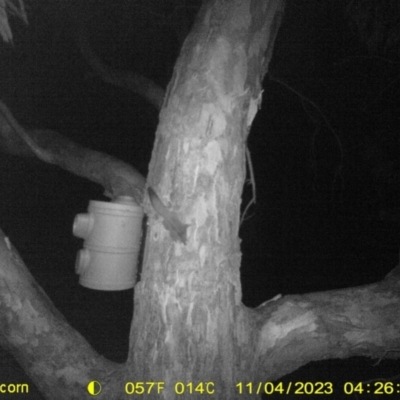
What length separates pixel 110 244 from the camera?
5.74 feet

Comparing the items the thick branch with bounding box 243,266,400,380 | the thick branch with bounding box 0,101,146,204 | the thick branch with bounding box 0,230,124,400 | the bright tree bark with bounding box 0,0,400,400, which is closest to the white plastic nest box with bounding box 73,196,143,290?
the bright tree bark with bounding box 0,0,400,400

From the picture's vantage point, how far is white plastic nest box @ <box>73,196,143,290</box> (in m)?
1.75

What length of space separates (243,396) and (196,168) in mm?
897

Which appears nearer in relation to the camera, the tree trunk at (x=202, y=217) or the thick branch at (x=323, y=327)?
the tree trunk at (x=202, y=217)

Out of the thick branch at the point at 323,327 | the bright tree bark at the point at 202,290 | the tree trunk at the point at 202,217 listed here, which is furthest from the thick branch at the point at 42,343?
the thick branch at the point at 323,327

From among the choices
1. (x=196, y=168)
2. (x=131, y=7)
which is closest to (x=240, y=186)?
(x=196, y=168)

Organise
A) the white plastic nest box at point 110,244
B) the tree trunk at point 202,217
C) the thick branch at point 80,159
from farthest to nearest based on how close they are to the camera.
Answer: the thick branch at point 80,159, the white plastic nest box at point 110,244, the tree trunk at point 202,217

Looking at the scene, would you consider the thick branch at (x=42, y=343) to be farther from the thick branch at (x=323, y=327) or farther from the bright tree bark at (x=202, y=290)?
the thick branch at (x=323, y=327)

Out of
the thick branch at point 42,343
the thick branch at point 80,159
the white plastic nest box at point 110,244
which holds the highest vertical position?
the thick branch at point 80,159

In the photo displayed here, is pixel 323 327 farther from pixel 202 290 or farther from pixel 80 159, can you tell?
pixel 80 159

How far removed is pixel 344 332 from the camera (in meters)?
1.85

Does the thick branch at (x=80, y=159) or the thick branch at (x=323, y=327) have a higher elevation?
the thick branch at (x=80, y=159)

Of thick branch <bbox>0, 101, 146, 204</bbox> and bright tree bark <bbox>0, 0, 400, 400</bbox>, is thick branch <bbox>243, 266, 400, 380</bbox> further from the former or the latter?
thick branch <bbox>0, 101, 146, 204</bbox>

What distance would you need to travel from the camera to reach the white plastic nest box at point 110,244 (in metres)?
1.75
